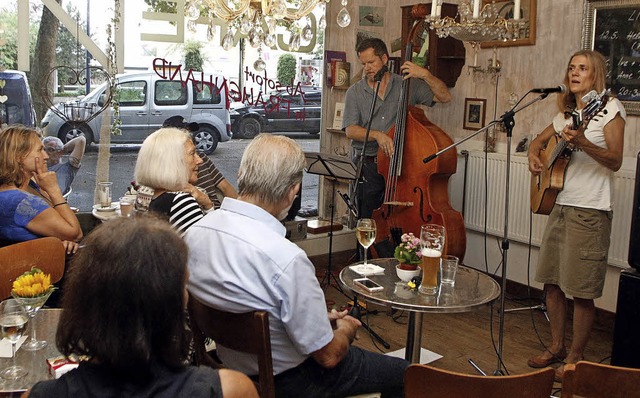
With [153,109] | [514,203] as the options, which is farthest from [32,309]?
[514,203]

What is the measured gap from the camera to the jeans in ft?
6.61

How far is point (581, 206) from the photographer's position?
338 centimetres

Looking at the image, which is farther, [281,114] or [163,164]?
[281,114]

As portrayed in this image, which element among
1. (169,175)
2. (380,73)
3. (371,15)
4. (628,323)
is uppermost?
(371,15)

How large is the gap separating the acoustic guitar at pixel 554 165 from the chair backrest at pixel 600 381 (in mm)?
1759

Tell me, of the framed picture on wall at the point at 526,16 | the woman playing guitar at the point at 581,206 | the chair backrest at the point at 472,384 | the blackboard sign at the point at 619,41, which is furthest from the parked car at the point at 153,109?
the chair backrest at the point at 472,384

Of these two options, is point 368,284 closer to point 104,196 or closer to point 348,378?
point 348,378

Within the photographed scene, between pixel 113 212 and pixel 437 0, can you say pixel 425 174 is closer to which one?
pixel 437 0

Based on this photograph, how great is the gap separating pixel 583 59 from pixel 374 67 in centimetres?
154

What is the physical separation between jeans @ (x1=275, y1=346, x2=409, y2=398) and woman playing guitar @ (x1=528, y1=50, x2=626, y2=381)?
151cm

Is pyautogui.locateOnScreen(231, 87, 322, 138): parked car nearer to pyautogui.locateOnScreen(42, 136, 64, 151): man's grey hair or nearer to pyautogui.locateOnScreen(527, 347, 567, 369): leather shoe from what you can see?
pyautogui.locateOnScreen(42, 136, 64, 151): man's grey hair

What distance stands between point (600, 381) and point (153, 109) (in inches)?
156

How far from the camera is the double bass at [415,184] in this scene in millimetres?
4004

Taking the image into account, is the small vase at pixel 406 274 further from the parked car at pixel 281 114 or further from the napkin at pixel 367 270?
the parked car at pixel 281 114
